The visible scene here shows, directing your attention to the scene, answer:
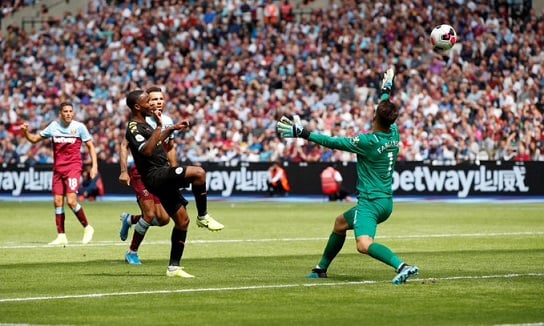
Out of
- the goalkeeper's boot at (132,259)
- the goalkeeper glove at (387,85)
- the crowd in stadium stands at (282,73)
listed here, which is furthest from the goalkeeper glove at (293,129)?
the crowd in stadium stands at (282,73)

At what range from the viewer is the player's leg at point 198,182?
48.2 ft

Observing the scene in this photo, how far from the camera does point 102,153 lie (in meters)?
44.4

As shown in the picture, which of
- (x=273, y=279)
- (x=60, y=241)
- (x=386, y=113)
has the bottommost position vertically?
(x=60, y=241)

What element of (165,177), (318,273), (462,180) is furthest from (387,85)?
(462,180)

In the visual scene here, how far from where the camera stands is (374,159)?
1417 centimetres

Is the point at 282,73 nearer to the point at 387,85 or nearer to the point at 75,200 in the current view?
→ the point at 75,200

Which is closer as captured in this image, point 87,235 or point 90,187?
point 87,235

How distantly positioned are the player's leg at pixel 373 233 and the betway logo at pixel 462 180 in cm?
2617

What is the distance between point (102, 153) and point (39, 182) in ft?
8.31

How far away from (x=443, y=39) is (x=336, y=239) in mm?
5137

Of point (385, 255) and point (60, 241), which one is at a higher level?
point (385, 255)

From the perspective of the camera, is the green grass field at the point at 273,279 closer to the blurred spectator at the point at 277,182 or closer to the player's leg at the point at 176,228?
the player's leg at the point at 176,228

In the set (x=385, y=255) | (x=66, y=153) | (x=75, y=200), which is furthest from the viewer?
(x=66, y=153)

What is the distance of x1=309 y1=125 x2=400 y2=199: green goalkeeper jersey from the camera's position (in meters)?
14.1
